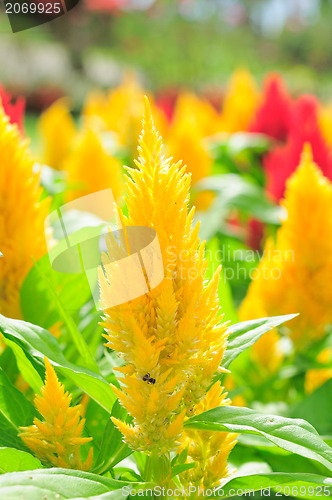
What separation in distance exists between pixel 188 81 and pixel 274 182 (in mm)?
10600

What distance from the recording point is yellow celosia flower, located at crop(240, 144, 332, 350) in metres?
1.59

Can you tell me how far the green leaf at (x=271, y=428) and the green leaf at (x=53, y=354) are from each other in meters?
0.17

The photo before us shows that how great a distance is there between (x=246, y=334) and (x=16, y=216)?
21.4 inches

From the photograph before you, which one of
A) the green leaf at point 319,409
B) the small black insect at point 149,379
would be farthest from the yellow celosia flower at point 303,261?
the small black insect at point 149,379

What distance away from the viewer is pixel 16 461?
2.87ft

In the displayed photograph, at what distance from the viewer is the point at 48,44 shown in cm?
1686

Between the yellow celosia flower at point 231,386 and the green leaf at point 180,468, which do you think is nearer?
the green leaf at point 180,468

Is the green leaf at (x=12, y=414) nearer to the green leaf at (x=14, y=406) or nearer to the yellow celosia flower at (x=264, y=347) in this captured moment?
the green leaf at (x=14, y=406)

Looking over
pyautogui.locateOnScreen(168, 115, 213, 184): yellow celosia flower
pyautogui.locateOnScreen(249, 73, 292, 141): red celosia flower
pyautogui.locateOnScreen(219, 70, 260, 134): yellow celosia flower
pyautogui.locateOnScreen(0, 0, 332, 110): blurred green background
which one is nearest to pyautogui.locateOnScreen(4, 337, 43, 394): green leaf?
pyautogui.locateOnScreen(168, 115, 213, 184): yellow celosia flower

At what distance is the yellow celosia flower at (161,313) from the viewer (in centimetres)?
82

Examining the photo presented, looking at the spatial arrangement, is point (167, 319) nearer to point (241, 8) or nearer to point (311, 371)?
point (311, 371)

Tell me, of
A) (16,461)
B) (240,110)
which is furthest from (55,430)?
(240,110)

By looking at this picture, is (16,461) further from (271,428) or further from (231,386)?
(231,386)

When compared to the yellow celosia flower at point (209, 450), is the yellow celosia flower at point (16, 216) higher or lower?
higher
